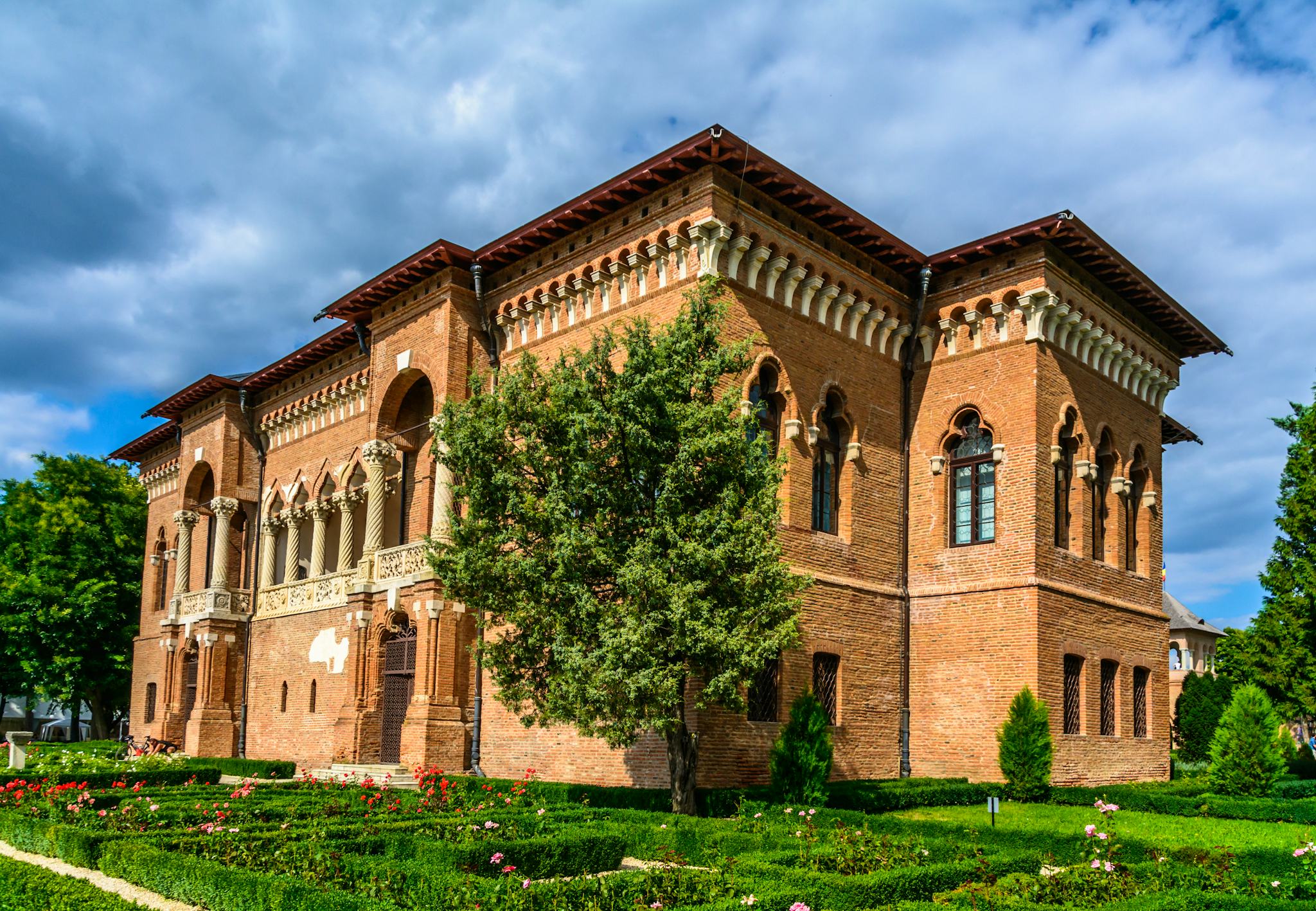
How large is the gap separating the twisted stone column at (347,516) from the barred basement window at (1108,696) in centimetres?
1692

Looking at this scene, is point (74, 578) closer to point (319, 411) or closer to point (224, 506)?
point (224, 506)

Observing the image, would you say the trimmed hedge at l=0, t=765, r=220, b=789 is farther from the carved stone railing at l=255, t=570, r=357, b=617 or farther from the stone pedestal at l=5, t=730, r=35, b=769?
the carved stone railing at l=255, t=570, r=357, b=617

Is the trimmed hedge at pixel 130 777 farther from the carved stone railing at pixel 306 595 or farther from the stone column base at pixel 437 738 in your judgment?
the carved stone railing at pixel 306 595

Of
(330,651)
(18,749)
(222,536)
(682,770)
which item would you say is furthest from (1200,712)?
(18,749)

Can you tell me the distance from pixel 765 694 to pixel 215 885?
33.0 ft

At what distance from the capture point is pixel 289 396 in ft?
100

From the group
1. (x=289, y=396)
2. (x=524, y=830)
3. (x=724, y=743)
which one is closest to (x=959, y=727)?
(x=724, y=743)

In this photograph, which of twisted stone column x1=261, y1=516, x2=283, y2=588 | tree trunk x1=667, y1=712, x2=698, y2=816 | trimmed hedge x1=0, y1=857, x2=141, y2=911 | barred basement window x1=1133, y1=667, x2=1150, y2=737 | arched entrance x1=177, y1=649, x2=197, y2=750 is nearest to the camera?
trimmed hedge x1=0, y1=857, x2=141, y2=911

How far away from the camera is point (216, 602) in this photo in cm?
3077

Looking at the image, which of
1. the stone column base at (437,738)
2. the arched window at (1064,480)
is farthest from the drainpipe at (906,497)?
the stone column base at (437,738)

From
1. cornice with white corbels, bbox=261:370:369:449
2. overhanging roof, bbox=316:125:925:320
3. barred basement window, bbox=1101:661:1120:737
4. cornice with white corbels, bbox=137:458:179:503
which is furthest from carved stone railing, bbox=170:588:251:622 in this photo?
barred basement window, bbox=1101:661:1120:737

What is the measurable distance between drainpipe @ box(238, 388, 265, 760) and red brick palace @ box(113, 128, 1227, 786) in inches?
237

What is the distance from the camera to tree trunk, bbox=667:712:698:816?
50.7 ft

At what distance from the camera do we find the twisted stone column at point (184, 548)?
111ft
